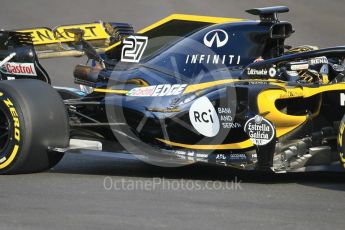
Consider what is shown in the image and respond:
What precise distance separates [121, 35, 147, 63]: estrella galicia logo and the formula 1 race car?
1 centimetres

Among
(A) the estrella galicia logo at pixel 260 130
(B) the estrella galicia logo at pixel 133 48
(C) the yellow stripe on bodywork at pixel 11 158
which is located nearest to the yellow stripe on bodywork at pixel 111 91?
(B) the estrella galicia logo at pixel 133 48

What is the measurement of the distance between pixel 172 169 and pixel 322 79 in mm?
1731

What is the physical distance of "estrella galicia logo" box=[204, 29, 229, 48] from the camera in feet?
28.9

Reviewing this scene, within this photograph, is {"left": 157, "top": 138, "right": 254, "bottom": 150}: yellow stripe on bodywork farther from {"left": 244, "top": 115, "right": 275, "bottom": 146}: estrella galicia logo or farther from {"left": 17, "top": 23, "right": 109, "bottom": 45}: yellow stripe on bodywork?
{"left": 17, "top": 23, "right": 109, "bottom": 45}: yellow stripe on bodywork

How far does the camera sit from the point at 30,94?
845 centimetres

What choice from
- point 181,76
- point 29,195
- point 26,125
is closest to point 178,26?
point 181,76

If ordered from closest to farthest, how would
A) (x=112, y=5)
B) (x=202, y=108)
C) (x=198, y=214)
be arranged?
(x=198, y=214) → (x=202, y=108) → (x=112, y=5)

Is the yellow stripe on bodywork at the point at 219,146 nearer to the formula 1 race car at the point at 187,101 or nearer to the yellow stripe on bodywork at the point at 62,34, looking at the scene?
the formula 1 race car at the point at 187,101

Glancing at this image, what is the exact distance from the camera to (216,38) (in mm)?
8836

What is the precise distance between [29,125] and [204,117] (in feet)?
5.34

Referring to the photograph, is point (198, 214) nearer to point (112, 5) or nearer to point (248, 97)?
point (248, 97)

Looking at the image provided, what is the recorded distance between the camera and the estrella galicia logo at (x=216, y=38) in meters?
8.81

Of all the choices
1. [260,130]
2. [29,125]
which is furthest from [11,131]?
[260,130]

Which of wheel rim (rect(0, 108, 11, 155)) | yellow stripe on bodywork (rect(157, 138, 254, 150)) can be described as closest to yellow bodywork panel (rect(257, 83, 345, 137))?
yellow stripe on bodywork (rect(157, 138, 254, 150))
